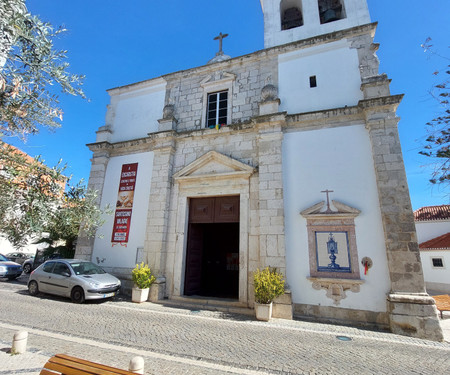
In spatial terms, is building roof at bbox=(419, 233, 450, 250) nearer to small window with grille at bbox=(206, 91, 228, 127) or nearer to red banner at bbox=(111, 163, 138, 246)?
small window with grille at bbox=(206, 91, 228, 127)

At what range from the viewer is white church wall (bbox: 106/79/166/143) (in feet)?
34.8

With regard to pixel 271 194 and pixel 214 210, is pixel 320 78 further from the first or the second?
→ pixel 214 210

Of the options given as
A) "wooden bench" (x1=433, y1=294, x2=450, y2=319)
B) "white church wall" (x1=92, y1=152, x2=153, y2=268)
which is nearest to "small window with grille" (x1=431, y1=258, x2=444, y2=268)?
"wooden bench" (x1=433, y1=294, x2=450, y2=319)

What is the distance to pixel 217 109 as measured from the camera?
969 centimetres

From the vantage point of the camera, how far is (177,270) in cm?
818

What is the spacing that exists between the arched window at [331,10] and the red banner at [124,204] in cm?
987

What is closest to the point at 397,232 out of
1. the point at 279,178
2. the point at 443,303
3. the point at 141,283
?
the point at 443,303

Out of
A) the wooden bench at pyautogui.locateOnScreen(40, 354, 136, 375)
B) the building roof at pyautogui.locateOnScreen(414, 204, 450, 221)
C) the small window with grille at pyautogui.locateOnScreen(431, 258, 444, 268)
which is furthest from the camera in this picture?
the building roof at pyautogui.locateOnScreen(414, 204, 450, 221)

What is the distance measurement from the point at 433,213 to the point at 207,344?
21833 mm

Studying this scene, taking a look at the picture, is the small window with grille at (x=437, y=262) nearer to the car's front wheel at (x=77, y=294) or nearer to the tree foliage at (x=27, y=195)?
the car's front wheel at (x=77, y=294)

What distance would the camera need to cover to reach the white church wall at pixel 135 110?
10602 mm

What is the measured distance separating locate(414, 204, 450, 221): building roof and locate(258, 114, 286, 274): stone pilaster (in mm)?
17406

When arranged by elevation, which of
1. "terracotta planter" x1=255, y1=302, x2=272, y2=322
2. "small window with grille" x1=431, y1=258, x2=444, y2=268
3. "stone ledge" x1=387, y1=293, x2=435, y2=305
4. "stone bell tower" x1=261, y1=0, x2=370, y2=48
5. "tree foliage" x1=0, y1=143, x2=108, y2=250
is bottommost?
"terracotta planter" x1=255, y1=302, x2=272, y2=322

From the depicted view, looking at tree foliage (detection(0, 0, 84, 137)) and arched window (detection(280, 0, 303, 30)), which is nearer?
tree foliage (detection(0, 0, 84, 137))
